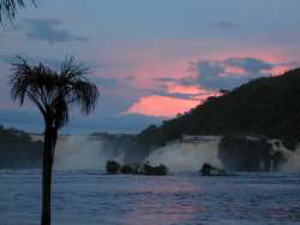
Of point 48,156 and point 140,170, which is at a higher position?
point 140,170

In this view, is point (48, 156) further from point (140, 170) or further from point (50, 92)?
point (140, 170)

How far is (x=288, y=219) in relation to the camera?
4316 cm

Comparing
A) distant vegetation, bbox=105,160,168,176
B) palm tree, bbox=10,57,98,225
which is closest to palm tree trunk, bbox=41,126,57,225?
palm tree, bbox=10,57,98,225

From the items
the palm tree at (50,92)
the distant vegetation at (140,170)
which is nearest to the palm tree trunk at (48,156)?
the palm tree at (50,92)

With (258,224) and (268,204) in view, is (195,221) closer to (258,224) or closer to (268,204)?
(258,224)

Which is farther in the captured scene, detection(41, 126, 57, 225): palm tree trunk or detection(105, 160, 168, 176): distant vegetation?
detection(105, 160, 168, 176): distant vegetation

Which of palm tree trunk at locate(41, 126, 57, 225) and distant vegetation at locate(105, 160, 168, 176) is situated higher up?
distant vegetation at locate(105, 160, 168, 176)

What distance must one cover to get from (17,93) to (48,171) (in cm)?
187

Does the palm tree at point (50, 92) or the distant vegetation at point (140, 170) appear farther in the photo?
the distant vegetation at point (140, 170)

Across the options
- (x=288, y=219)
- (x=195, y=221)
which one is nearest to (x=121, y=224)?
(x=195, y=221)

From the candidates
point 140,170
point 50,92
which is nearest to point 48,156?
point 50,92

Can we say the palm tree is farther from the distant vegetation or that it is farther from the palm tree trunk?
the distant vegetation

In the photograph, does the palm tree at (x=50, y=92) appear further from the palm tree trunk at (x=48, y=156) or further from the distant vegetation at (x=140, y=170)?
the distant vegetation at (x=140, y=170)

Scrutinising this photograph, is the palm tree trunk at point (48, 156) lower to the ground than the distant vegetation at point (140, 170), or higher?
lower
